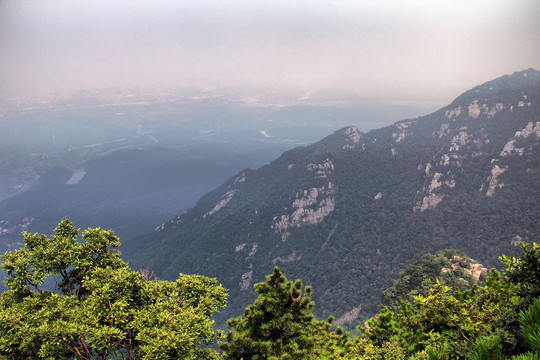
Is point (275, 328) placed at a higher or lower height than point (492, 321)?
lower

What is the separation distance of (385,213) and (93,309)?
14751 cm

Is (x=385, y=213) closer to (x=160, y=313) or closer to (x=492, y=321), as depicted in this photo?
(x=492, y=321)

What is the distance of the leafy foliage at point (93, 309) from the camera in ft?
37.4

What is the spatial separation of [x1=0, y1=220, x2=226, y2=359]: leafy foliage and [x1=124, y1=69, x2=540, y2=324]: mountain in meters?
98.4

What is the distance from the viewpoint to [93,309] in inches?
485

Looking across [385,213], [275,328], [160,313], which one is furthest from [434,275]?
[385,213]

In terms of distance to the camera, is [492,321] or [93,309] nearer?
[492,321]

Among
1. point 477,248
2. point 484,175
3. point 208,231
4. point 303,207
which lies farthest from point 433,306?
point 208,231

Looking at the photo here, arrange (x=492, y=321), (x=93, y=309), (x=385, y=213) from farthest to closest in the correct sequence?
(x=385, y=213)
(x=93, y=309)
(x=492, y=321)

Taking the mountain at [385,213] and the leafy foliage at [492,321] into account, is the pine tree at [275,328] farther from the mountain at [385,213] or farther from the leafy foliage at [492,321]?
the mountain at [385,213]

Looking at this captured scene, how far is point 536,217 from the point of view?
304ft

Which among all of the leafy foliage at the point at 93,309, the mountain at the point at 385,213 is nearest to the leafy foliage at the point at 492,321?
the leafy foliage at the point at 93,309

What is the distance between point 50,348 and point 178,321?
5.33m

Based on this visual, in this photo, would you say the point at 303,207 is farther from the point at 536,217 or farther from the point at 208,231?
the point at 536,217
